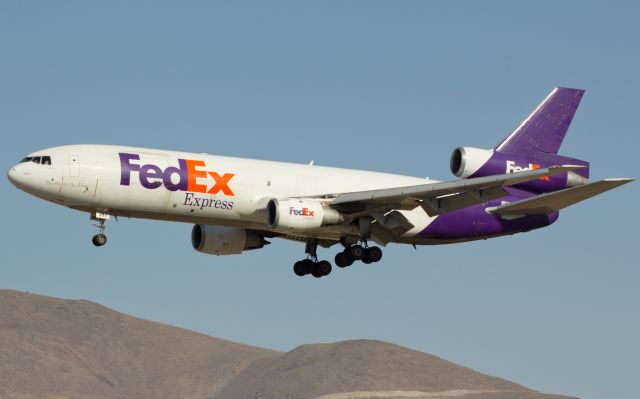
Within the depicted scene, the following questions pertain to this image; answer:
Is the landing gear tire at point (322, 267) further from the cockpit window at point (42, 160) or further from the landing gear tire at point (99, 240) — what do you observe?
the cockpit window at point (42, 160)

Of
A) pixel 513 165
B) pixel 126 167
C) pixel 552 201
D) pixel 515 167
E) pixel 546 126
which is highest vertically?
pixel 546 126

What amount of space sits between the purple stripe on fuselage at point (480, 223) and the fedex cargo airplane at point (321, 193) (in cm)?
5

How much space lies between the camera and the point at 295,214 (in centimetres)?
5747

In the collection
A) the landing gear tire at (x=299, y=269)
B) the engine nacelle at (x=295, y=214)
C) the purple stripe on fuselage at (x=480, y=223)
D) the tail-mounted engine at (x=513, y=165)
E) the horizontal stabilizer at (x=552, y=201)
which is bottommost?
the landing gear tire at (x=299, y=269)

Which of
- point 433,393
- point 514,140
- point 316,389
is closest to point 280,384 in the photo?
point 316,389

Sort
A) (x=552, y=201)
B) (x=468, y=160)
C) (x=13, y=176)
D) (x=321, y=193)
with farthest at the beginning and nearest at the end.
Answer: (x=468, y=160) < (x=552, y=201) < (x=321, y=193) < (x=13, y=176)

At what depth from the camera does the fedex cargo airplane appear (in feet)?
183

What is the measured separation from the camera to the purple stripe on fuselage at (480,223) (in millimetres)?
62875

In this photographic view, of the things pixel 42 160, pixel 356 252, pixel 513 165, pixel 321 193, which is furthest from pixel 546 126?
pixel 42 160

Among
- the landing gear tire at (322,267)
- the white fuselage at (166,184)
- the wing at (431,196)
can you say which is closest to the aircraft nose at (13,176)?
the white fuselage at (166,184)

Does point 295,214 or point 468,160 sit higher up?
point 468,160

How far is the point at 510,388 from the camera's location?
178 m

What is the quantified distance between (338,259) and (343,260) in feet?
1.37

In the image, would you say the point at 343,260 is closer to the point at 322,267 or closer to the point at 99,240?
the point at 322,267
